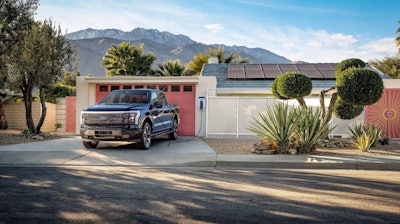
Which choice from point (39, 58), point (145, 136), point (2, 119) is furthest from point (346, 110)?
point (2, 119)

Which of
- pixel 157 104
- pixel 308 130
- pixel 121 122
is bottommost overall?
pixel 308 130

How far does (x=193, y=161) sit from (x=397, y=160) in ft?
17.3

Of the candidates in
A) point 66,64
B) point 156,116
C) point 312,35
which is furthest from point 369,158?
point 312,35

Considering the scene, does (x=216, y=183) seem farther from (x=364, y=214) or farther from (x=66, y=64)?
(x=66, y=64)

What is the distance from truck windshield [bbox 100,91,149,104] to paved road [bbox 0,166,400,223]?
4.30 metres

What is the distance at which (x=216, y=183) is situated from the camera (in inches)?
254

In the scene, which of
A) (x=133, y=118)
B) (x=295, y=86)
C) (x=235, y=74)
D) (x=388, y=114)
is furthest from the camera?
(x=235, y=74)

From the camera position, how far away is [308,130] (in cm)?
1017

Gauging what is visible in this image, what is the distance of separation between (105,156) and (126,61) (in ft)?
90.8

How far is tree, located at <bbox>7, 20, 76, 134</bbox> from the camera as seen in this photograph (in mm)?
→ 14550

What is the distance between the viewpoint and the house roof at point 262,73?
63.2 ft

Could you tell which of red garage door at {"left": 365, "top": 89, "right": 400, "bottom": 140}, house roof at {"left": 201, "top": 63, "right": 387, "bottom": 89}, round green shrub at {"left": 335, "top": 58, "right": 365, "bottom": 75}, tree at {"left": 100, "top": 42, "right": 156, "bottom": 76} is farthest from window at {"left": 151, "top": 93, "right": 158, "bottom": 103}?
tree at {"left": 100, "top": 42, "right": 156, "bottom": 76}

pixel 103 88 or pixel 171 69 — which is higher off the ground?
pixel 171 69

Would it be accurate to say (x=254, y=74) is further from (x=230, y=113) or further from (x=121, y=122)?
(x=121, y=122)
